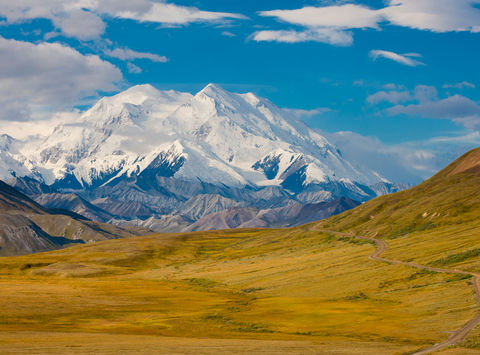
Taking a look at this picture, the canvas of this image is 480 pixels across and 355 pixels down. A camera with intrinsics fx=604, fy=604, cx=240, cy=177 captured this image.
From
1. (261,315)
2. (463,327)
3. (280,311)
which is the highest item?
(463,327)

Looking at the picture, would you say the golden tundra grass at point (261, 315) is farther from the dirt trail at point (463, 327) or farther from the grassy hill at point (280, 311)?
the dirt trail at point (463, 327)

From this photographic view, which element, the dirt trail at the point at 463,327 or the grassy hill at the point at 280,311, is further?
the grassy hill at the point at 280,311

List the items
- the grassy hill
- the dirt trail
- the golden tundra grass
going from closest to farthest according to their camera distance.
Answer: the dirt trail, the golden tundra grass, the grassy hill

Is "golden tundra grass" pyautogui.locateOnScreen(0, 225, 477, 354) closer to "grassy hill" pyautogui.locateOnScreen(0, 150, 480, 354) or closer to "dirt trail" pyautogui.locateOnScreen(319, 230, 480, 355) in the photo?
"grassy hill" pyautogui.locateOnScreen(0, 150, 480, 354)

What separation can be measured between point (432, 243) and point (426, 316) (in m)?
84.9

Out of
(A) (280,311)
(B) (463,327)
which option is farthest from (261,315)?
(B) (463,327)

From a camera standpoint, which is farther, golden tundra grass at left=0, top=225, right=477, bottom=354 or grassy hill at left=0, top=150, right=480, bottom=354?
grassy hill at left=0, top=150, right=480, bottom=354

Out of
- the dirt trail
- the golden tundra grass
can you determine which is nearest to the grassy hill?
the golden tundra grass

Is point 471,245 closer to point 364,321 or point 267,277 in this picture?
point 267,277

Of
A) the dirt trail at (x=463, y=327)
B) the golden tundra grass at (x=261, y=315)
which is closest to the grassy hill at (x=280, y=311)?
the golden tundra grass at (x=261, y=315)

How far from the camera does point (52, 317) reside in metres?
103

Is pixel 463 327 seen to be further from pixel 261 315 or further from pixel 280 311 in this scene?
pixel 280 311

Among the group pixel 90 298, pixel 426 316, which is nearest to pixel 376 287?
pixel 426 316

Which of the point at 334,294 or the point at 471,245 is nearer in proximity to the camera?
the point at 334,294
